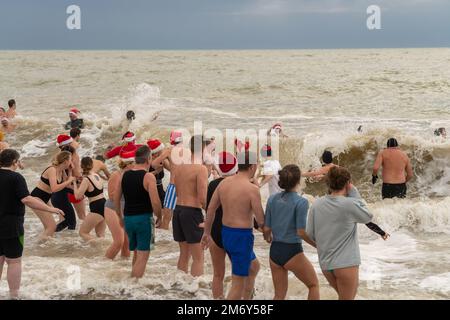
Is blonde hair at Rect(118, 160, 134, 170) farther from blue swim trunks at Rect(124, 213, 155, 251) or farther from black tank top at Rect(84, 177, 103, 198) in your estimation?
black tank top at Rect(84, 177, 103, 198)

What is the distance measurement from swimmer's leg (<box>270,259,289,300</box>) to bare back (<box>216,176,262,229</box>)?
426 mm

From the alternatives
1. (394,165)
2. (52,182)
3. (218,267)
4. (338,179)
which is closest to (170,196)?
(52,182)

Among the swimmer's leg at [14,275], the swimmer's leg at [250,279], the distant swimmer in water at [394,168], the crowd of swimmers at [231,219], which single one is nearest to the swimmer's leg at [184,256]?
the crowd of swimmers at [231,219]

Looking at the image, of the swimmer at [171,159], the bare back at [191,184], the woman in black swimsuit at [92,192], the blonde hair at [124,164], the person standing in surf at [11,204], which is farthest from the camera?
the woman in black swimsuit at [92,192]

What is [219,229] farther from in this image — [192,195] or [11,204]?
[11,204]

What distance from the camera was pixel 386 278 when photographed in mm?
6805

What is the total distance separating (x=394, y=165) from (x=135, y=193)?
545 cm

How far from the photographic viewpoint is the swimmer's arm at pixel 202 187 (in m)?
5.90

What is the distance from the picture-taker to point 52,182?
7887mm

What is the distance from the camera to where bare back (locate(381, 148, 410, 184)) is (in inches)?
→ 380

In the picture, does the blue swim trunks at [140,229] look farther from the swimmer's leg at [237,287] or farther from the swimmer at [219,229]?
the swimmer's leg at [237,287]
